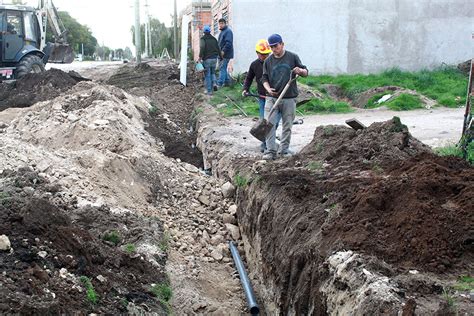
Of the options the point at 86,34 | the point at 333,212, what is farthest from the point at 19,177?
the point at 86,34

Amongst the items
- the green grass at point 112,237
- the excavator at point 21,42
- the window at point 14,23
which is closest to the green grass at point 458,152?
the green grass at point 112,237

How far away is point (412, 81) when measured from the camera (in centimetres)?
1839

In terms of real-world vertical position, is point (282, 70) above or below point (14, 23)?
below

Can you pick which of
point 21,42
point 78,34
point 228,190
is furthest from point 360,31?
point 78,34

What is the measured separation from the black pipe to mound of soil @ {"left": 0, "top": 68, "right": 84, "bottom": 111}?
9.75 meters

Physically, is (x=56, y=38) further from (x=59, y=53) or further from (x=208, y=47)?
(x=208, y=47)

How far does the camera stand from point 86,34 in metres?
82.3

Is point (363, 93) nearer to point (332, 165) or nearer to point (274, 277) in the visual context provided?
point (332, 165)

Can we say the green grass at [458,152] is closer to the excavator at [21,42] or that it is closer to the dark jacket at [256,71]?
the dark jacket at [256,71]

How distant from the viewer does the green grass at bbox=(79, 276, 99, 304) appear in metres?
4.60

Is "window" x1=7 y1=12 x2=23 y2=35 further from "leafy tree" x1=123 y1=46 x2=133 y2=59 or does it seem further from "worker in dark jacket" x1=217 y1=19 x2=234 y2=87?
"leafy tree" x1=123 y1=46 x2=133 y2=59

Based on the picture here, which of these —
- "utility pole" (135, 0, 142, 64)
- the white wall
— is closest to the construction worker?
the white wall

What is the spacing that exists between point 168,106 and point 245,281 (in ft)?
34.4

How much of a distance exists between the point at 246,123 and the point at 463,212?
8809 millimetres
